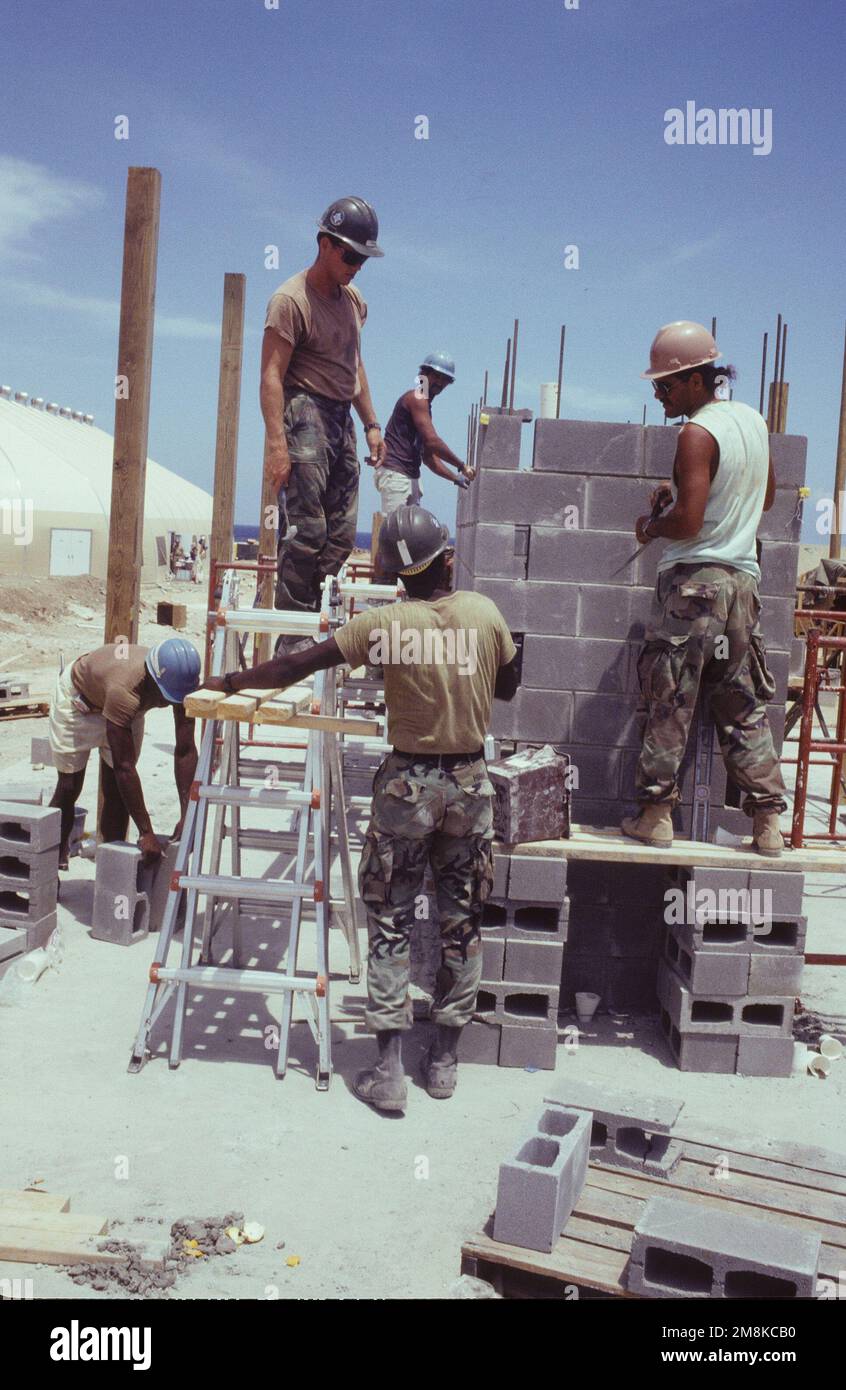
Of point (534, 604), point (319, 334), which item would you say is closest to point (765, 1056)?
point (534, 604)

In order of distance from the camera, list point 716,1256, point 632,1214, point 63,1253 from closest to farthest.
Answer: point 716,1256
point 63,1253
point 632,1214

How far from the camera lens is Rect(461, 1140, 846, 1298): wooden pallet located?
3.52m

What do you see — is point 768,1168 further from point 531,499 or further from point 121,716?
point 121,716

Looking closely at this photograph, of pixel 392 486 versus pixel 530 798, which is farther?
pixel 392 486

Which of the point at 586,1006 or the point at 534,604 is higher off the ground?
the point at 534,604

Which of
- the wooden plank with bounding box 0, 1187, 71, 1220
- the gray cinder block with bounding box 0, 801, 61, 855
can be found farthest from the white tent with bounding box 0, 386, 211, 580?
the wooden plank with bounding box 0, 1187, 71, 1220

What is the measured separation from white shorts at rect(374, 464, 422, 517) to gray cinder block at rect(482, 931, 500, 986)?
3.52 metres

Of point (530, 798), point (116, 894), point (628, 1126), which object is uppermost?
point (530, 798)

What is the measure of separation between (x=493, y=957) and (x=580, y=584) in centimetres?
191

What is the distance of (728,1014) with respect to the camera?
17.9ft

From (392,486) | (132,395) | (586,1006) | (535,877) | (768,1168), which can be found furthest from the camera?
(392,486)

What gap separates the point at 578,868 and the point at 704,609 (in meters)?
1.67

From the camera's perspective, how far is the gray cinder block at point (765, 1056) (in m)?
5.42
